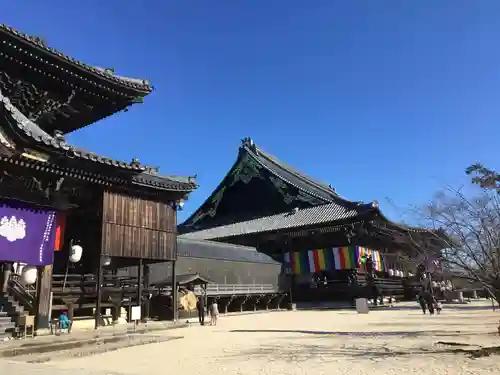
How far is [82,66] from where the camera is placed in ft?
58.3

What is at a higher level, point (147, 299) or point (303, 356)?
point (147, 299)

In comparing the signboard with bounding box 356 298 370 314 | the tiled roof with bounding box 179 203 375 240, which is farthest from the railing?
the signboard with bounding box 356 298 370 314

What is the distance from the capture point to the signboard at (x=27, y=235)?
14.4 meters

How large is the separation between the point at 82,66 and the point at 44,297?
9459 millimetres

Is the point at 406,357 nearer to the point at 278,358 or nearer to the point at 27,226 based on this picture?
the point at 278,358

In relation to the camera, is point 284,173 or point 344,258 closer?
point 344,258

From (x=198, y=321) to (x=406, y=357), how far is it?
14.2 meters

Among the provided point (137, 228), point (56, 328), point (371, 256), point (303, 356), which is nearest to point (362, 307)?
point (371, 256)

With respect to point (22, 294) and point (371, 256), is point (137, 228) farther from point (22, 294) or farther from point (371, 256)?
point (371, 256)

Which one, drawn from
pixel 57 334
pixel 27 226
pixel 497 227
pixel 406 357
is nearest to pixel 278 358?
pixel 406 357

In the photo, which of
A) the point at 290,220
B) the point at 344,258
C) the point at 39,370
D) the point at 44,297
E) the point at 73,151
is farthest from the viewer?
the point at 290,220

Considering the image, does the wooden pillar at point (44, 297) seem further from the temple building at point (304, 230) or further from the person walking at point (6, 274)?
the temple building at point (304, 230)

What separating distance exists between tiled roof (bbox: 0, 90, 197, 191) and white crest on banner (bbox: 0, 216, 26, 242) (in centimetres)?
286

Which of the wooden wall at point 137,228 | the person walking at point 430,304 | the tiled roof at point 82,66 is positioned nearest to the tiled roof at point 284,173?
the person walking at point 430,304
